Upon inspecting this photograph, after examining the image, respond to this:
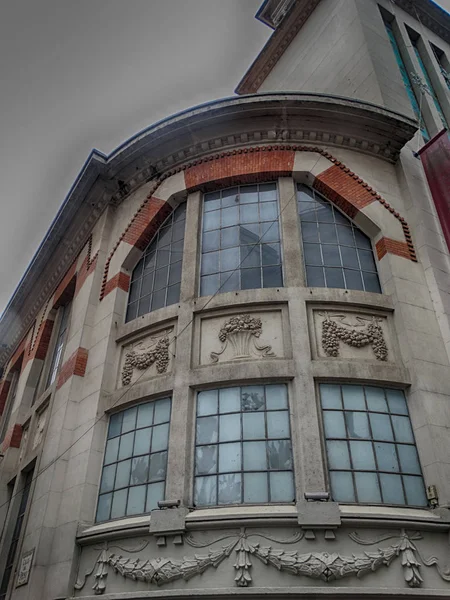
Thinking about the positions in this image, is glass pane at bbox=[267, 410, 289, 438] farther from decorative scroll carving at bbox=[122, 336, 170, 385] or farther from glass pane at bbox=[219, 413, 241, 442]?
decorative scroll carving at bbox=[122, 336, 170, 385]

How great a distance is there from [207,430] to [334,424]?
2.29 metres

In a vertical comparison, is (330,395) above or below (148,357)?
below

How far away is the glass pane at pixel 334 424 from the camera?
877cm

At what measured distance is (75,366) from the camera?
1160 centimetres

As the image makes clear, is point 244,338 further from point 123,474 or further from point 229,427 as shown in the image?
point 123,474

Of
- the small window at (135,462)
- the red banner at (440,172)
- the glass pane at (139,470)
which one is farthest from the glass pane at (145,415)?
the red banner at (440,172)

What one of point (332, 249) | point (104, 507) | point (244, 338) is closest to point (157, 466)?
point (104, 507)

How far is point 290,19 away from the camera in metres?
20.5

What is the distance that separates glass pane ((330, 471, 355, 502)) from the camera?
8.17 meters

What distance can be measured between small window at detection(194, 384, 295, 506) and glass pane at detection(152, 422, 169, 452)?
666 mm

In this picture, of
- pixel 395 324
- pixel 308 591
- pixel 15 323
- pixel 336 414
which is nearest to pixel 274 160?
pixel 395 324

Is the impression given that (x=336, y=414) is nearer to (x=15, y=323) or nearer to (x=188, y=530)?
(x=188, y=530)

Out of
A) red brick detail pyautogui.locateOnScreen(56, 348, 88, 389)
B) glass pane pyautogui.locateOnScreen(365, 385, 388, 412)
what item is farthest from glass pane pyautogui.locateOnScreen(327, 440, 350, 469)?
red brick detail pyautogui.locateOnScreen(56, 348, 88, 389)

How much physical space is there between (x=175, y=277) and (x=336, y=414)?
4928mm
